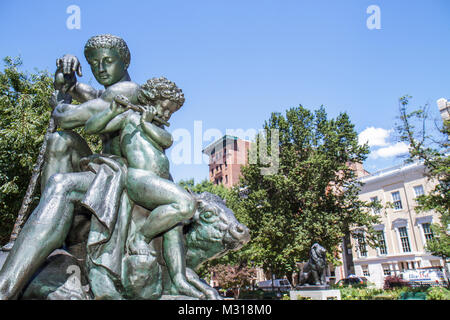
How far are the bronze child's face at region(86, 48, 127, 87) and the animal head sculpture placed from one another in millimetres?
1736

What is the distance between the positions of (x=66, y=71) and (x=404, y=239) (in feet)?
143

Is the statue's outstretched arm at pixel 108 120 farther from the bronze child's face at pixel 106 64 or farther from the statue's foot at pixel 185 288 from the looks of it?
the statue's foot at pixel 185 288

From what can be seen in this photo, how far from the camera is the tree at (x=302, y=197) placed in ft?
72.5

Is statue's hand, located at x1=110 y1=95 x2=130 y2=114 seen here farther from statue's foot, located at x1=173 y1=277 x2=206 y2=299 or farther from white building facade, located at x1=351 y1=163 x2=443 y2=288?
white building facade, located at x1=351 y1=163 x2=443 y2=288

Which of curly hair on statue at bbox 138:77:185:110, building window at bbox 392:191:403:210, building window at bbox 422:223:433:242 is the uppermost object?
building window at bbox 392:191:403:210

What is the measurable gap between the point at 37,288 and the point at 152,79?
2137mm

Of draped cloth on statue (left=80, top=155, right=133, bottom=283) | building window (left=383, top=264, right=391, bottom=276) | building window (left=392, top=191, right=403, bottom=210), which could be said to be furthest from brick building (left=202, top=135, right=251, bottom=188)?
draped cloth on statue (left=80, top=155, right=133, bottom=283)

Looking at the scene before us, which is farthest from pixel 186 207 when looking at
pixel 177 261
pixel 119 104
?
pixel 119 104

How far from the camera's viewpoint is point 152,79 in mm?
3289

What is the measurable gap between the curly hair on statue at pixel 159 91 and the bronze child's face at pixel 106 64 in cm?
44

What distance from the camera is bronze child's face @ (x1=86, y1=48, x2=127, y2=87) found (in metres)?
3.42

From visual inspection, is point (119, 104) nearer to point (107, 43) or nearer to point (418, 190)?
point (107, 43)

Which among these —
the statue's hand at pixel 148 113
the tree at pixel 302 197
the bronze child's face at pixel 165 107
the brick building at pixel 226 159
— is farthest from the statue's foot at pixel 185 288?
the brick building at pixel 226 159

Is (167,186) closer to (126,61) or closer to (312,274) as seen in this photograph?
(126,61)
